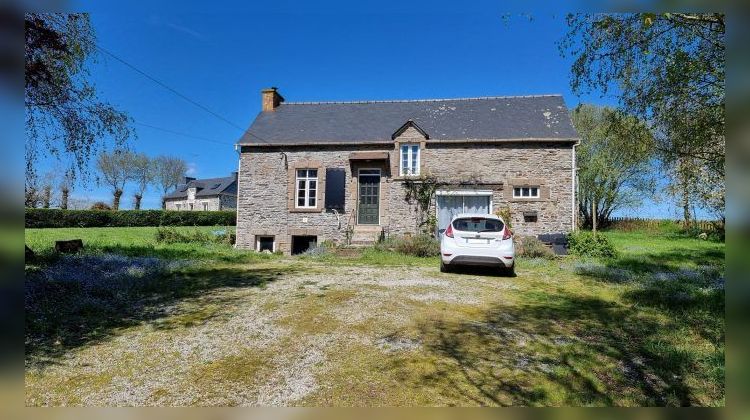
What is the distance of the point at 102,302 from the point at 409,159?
1398 centimetres

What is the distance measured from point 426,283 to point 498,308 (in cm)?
227

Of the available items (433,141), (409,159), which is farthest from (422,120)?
(409,159)

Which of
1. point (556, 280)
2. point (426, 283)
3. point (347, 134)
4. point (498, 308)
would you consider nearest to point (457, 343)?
point (498, 308)

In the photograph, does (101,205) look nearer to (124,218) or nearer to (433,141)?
(124,218)

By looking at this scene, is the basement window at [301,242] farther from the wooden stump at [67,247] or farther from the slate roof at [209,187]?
the slate roof at [209,187]

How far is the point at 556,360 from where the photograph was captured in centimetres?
422

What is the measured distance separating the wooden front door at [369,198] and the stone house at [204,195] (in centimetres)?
4390

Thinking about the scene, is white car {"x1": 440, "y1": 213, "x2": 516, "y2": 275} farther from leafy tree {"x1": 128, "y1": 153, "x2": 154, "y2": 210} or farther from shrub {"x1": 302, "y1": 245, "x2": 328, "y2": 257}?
leafy tree {"x1": 128, "y1": 153, "x2": 154, "y2": 210}

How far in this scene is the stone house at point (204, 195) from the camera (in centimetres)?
5731

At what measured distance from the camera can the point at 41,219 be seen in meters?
29.7

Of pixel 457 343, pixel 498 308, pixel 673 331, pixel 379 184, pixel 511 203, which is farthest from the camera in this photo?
pixel 379 184

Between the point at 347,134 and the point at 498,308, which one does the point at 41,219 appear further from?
the point at 498,308

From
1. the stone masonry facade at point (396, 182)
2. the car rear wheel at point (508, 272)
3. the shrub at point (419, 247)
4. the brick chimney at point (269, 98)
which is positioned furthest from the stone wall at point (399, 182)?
the car rear wheel at point (508, 272)

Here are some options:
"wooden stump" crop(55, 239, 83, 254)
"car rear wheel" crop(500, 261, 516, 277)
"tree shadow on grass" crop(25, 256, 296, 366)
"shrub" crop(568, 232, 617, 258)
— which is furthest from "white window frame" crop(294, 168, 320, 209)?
"shrub" crop(568, 232, 617, 258)
